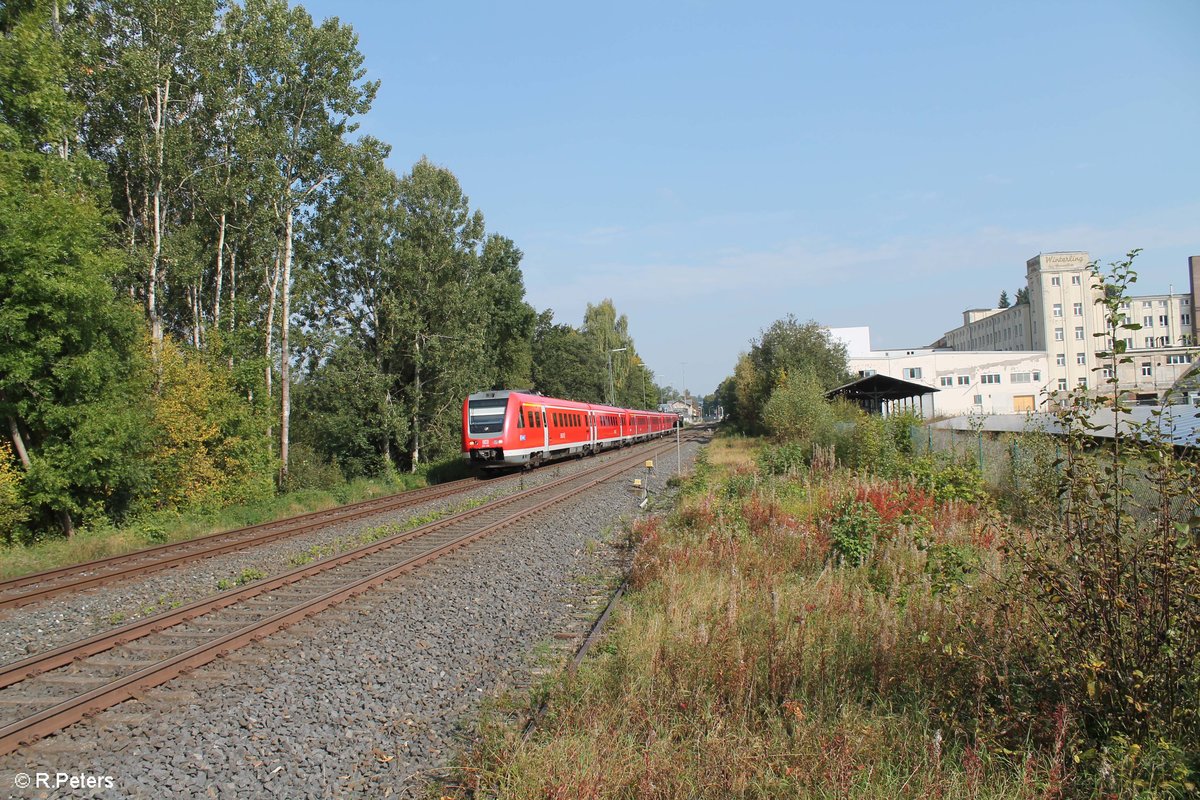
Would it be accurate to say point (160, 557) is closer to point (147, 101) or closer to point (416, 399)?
point (147, 101)

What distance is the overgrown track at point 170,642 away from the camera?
17.3 ft

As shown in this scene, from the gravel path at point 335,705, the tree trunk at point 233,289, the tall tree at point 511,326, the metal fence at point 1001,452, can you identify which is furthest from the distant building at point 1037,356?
the gravel path at point 335,705

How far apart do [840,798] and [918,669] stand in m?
1.63

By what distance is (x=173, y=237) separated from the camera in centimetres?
2356

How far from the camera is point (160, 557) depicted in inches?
474

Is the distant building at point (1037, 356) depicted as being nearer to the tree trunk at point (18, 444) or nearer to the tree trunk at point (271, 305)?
the tree trunk at point (271, 305)

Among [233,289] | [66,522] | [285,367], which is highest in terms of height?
[233,289]

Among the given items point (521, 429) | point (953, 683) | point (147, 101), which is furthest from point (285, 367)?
point (953, 683)

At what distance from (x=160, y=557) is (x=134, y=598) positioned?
134 inches

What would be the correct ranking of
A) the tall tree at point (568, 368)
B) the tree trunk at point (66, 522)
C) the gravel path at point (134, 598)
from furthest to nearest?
the tall tree at point (568, 368) < the tree trunk at point (66, 522) < the gravel path at point (134, 598)

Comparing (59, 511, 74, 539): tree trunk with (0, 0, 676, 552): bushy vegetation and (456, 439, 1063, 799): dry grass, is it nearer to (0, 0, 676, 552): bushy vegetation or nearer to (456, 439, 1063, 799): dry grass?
(0, 0, 676, 552): bushy vegetation

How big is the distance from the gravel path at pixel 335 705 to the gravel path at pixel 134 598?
2371mm

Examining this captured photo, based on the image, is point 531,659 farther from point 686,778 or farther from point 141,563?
point 141,563

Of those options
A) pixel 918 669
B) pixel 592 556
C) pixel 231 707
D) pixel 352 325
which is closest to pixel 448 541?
pixel 592 556
